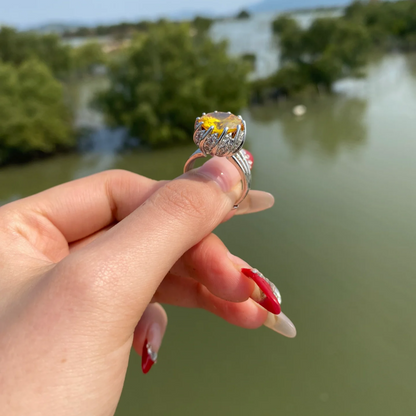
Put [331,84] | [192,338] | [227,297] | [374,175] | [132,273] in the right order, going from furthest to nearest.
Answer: [331,84]
[374,175]
[192,338]
[227,297]
[132,273]

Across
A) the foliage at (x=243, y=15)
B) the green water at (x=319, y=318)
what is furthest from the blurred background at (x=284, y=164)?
the foliage at (x=243, y=15)

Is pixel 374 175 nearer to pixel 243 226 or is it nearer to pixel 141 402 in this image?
pixel 243 226

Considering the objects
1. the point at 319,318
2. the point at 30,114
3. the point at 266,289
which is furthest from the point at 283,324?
the point at 30,114

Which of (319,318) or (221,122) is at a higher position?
(221,122)

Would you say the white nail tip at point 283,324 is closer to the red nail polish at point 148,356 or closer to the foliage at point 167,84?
the red nail polish at point 148,356

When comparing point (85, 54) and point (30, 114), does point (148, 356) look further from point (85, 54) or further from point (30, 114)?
point (85, 54)

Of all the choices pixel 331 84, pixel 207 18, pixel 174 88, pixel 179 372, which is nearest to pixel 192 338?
pixel 179 372

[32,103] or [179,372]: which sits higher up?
[32,103]
